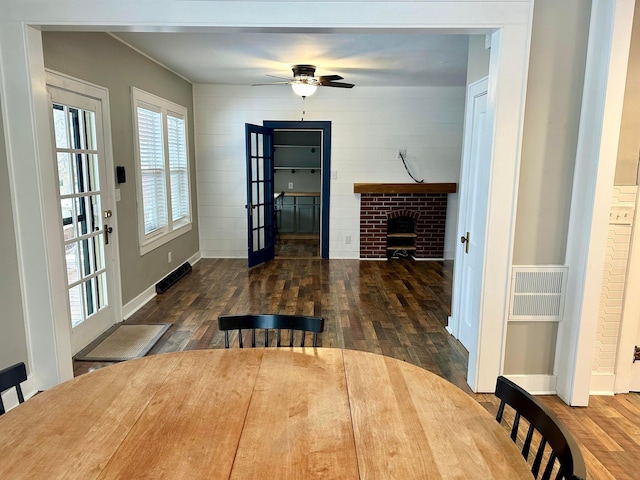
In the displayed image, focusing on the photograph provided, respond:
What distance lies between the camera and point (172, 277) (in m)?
5.27

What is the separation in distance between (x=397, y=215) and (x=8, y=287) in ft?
16.7

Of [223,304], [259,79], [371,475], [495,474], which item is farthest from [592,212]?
[259,79]

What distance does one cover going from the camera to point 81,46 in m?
3.38

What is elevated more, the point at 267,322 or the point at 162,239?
the point at 267,322

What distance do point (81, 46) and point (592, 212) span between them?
3752mm

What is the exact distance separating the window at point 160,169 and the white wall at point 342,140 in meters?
0.52

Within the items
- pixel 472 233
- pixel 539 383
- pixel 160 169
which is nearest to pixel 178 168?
pixel 160 169

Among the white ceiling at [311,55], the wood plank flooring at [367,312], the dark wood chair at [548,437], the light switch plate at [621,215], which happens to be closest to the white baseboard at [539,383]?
the wood plank flooring at [367,312]

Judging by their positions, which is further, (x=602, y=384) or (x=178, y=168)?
(x=178, y=168)

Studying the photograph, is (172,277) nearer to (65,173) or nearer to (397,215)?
(65,173)

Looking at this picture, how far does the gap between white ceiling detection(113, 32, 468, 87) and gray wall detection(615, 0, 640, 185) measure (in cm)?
156

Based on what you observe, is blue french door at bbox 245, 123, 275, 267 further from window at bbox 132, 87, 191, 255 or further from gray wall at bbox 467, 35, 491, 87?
gray wall at bbox 467, 35, 491, 87

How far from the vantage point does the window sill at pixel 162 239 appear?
458cm

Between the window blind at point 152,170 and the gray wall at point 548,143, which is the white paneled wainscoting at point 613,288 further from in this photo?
the window blind at point 152,170
